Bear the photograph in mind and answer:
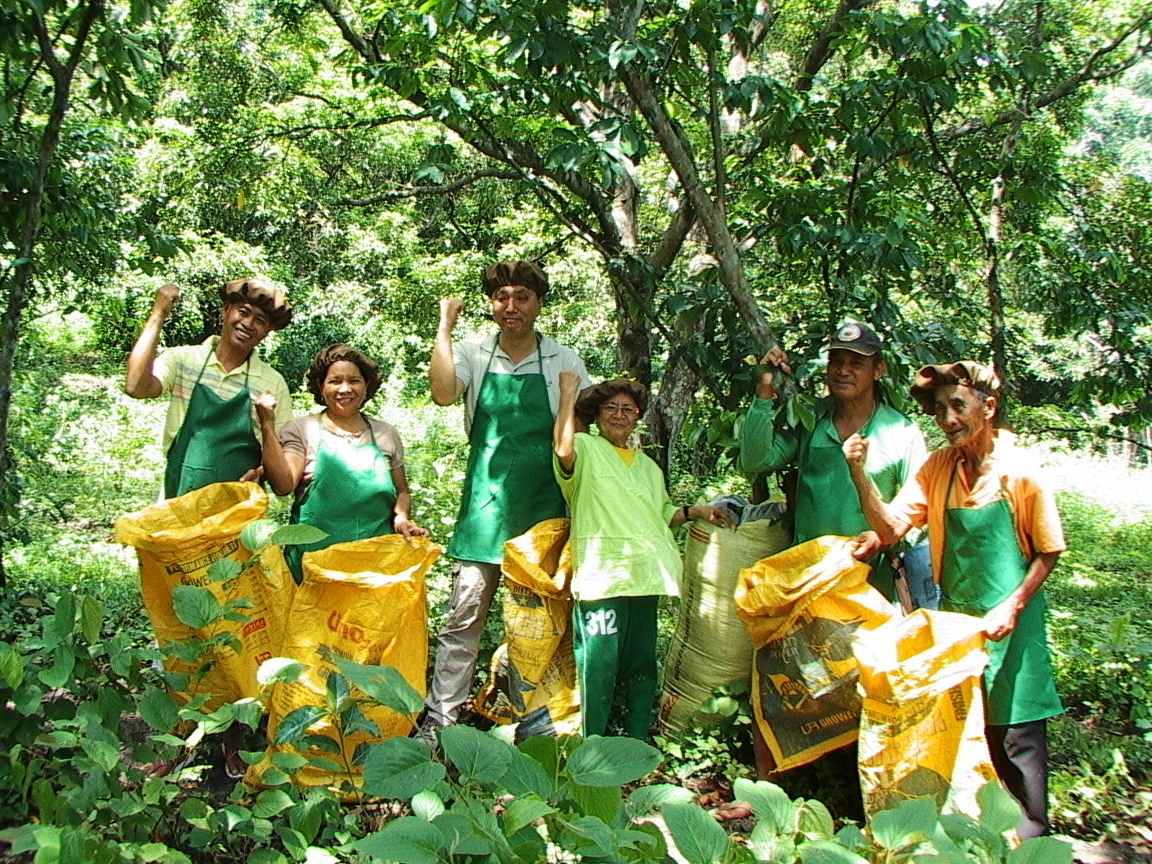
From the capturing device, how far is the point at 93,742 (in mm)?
1651

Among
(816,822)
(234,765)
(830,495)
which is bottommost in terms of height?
(234,765)

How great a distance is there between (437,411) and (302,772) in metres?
6.13

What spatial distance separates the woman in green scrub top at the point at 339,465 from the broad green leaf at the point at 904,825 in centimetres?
183

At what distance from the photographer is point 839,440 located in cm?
293

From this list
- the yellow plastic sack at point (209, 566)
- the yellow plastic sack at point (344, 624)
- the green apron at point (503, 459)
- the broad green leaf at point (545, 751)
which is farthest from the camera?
the green apron at point (503, 459)

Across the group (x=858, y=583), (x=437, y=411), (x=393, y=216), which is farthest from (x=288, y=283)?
(x=858, y=583)

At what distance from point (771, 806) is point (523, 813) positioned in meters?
0.43

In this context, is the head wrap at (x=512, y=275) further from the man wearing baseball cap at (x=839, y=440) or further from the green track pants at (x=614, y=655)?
the green track pants at (x=614, y=655)

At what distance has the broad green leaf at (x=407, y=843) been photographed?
1213 millimetres

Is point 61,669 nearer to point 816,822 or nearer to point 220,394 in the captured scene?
point 220,394

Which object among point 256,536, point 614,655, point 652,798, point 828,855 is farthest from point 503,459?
point 828,855

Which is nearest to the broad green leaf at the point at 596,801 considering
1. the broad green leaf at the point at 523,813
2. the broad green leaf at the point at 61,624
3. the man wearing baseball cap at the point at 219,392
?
the broad green leaf at the point at 523,813

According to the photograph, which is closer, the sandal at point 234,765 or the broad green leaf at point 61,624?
the broad green leaf at point 61,624

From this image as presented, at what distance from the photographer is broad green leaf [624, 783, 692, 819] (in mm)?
1447
